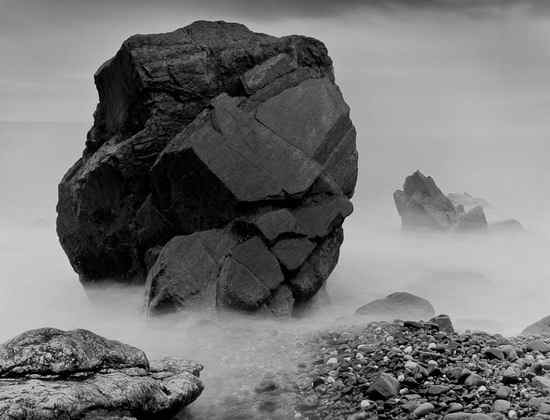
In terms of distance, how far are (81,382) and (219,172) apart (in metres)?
17.2

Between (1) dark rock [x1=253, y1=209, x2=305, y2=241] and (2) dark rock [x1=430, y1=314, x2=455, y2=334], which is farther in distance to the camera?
(1) dark rock [x1=253, y1=209, x2=305, y2=241]

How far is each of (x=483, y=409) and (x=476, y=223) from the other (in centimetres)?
5203

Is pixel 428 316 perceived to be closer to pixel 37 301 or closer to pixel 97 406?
pixel 97 406

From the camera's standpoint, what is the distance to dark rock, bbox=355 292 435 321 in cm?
3109

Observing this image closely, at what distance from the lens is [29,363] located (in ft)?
55.8

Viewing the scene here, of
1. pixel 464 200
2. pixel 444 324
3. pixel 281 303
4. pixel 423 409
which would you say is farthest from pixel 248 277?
pixel 464 200

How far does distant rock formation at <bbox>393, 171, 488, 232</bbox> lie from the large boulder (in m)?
51.3

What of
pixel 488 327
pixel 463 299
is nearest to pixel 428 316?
pixel 488 327

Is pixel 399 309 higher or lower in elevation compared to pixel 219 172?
lower

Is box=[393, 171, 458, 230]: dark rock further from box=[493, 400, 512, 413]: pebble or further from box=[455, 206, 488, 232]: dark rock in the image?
box=[493, 400, 512, 413]: pebble

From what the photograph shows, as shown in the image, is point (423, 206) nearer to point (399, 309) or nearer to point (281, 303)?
point (399, 309)

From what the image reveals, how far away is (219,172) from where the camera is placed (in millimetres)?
32938

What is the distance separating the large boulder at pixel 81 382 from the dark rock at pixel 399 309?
1315 cm

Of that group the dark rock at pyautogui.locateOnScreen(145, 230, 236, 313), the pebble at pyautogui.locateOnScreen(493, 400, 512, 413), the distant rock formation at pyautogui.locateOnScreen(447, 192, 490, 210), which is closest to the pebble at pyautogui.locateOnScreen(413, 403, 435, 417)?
the pebble at pyautogui.locateOnScreen(493, 400, 512, 413)
